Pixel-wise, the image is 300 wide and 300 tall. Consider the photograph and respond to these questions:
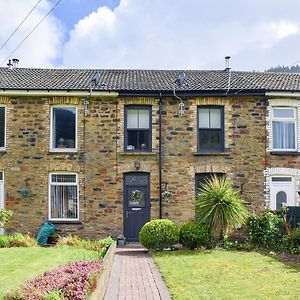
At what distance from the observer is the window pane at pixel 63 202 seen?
20.3 meters

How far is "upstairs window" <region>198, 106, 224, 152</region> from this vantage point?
2059 centimetres

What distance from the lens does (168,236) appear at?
16578mm

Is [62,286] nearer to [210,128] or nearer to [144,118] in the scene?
[144,118]

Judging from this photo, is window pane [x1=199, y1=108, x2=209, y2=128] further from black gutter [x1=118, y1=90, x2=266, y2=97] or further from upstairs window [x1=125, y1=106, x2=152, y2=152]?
upstairs window [x1=125, y1=106, x2=152, y2=152]

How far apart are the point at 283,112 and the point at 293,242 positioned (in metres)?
6.67

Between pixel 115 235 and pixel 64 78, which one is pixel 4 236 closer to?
pixel 115 235

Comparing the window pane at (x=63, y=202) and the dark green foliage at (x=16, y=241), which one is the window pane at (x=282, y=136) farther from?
the dark green foliage at (x=16, y=241)

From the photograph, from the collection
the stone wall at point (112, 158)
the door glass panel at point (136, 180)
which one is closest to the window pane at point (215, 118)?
the stone wall at point (112, 158)

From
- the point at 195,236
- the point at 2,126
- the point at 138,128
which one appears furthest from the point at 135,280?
the point at 2,126

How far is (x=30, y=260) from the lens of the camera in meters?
14.5

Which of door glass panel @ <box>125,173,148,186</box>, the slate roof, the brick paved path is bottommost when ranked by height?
the brick paved path

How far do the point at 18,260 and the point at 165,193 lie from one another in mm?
7273

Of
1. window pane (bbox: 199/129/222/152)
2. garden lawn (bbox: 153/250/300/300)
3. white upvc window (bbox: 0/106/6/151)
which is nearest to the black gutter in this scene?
window pane (bbox: 199/129/222/152)

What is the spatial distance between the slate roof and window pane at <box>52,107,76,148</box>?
3.48 feet
